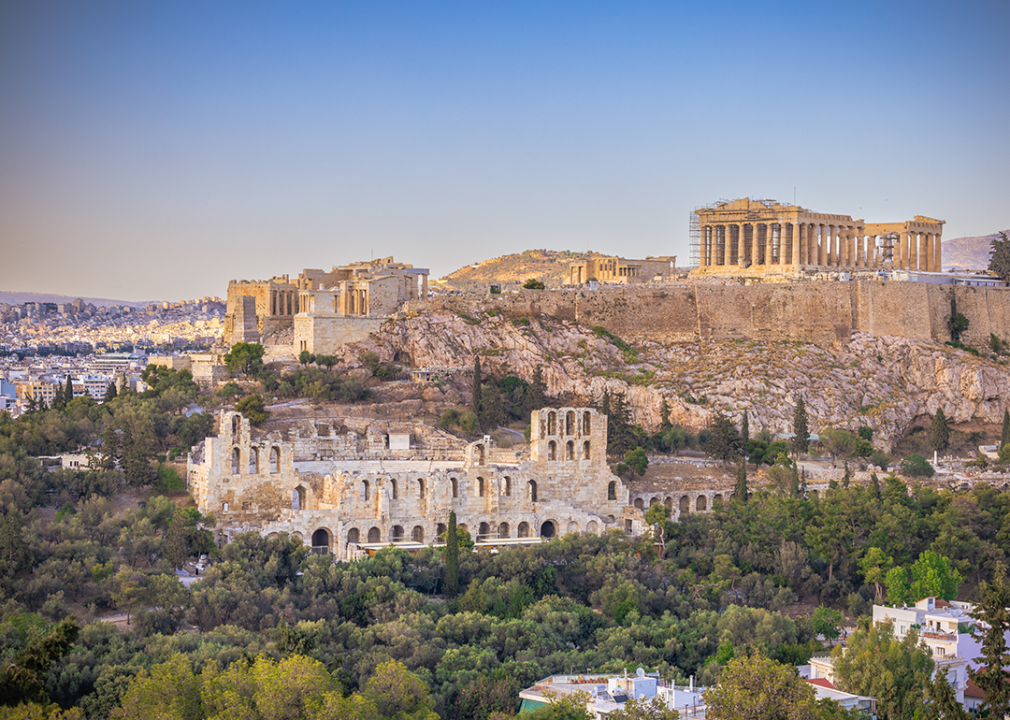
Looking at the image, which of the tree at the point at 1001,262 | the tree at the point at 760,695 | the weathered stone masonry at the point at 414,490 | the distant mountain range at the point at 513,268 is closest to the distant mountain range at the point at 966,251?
the distant mountain range at the point at 513,268

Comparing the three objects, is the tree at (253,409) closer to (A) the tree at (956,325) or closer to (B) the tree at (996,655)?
(B) the tree at (996,655)

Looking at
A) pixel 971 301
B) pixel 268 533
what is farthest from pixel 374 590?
pixel 971 301

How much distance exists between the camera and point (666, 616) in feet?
126

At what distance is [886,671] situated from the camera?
107 ft

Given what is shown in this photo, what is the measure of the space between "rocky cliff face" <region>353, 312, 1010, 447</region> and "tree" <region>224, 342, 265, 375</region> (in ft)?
16.7

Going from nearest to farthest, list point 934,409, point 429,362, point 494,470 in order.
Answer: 1. point 494,470
2. point 429,362
3. point 934,409

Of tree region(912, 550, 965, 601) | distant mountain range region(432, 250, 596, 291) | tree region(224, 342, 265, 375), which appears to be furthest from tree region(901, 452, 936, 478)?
distant mountain range region(432, 250, 596, 291)

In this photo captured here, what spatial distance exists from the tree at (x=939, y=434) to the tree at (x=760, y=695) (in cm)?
3163

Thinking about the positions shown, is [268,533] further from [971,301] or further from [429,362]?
[971,301]

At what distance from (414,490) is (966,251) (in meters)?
124

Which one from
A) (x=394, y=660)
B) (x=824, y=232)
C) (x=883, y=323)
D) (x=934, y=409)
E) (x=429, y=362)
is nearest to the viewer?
(x=394, y=660)

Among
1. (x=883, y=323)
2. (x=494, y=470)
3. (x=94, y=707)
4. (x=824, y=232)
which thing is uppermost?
(x=824, y=232)

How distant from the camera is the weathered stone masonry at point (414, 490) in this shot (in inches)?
1646

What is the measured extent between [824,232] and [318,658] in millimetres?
52566
